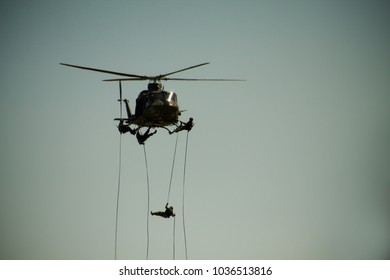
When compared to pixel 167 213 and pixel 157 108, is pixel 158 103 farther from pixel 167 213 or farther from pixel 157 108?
pixel 167 213

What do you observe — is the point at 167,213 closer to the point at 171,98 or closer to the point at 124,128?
the point at 124,128

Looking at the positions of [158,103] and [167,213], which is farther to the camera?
[167,213]

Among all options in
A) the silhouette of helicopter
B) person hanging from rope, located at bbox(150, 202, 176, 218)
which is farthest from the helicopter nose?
person hanging from rope, located at bbox(150, 202, 176, 218)

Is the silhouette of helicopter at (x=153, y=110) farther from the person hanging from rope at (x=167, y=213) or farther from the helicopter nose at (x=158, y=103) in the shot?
the person hanging from rope at (x=167, y=213)

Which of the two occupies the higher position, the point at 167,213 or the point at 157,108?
the point at 157,108

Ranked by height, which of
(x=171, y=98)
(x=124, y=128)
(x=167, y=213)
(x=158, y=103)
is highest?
(x=171, y=98)

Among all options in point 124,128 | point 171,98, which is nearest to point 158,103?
point 171,98

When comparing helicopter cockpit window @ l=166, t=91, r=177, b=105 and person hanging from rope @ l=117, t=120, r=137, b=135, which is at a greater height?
helicopter cockpit window @ l=166, t=91, r=177, b=105

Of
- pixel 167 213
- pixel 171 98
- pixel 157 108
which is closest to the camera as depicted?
pixel 157 108

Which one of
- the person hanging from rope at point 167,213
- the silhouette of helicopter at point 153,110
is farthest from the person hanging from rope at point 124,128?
the person hanging from rope at point 167,213

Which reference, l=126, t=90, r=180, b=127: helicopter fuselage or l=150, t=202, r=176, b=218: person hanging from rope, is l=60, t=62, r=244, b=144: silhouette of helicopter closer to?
l=126, t=90, r=180, b=127: helicopter fuselage

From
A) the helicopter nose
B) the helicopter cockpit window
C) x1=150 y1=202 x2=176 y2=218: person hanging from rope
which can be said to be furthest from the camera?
x1=150 y1=202 x2=176 y2=218: person hanging from rope

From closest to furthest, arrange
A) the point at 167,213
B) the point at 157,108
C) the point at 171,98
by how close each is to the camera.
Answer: the point at 157,108 < the point at 171,98 < the point at 167,213
